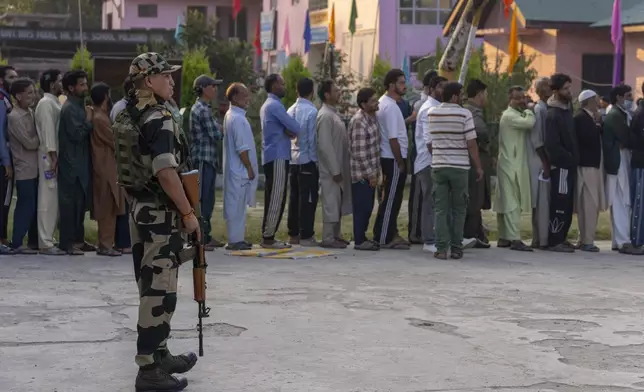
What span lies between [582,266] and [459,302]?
2.93 meters

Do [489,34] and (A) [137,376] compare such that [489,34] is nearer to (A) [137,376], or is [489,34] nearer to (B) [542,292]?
(B) [542,292]

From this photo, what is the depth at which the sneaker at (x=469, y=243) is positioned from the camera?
14.0 meters

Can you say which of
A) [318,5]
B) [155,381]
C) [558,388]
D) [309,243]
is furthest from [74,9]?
[558,388]

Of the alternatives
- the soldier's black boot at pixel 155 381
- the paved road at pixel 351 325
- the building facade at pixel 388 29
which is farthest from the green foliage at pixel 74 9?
the soldier's black boot at pixel 155 381

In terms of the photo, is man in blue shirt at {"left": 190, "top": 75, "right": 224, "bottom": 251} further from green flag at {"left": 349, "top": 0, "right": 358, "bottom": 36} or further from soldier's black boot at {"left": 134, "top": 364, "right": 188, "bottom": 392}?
green flag at {"left": 349, "top": 0, "right": 358, "bottom": 36}

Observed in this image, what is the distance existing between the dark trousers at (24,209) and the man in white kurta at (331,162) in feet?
10.3

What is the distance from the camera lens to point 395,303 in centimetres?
1016

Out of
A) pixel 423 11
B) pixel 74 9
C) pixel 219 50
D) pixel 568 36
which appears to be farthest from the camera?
pixel 74 9

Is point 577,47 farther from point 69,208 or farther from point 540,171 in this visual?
point 69,208

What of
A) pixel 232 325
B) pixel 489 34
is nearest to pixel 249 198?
pixel 232 325

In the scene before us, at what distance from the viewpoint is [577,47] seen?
3325 cm

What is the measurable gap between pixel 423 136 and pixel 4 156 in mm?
4460

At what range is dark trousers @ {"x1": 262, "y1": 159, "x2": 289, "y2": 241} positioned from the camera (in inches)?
547

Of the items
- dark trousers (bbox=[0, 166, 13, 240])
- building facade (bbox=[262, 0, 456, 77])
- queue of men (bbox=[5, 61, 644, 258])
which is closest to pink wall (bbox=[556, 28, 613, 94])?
building facade (bbox=[262, 0, 456, 77])
